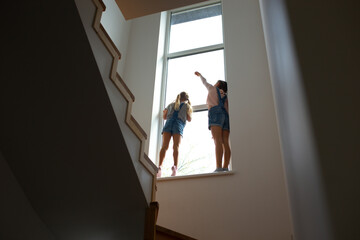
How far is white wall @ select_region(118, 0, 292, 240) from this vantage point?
417 cm

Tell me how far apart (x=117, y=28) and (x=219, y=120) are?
9.12 ft

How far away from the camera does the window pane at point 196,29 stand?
636cm

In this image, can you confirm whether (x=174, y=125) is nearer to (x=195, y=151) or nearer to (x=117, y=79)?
(x=195, y=151)

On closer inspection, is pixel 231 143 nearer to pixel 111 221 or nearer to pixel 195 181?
pixel 195 181

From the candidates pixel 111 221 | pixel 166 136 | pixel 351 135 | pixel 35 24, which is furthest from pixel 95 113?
pixel 166 136

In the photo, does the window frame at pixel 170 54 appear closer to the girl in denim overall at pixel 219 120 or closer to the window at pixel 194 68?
the window at pixel 194 68

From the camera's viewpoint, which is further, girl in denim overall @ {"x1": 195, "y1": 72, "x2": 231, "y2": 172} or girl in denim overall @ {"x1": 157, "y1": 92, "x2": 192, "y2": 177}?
girl in denim overall @ {"x1": 157, "y1": 92, "x2": 192, "y2": 177}

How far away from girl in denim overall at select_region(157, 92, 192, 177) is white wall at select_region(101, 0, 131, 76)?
135cm

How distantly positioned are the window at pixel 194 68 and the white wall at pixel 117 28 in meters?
0.81

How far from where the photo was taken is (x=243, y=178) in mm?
4500

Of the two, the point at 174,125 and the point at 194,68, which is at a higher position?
the point at 194,68

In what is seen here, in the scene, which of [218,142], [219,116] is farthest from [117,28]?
[218,142]

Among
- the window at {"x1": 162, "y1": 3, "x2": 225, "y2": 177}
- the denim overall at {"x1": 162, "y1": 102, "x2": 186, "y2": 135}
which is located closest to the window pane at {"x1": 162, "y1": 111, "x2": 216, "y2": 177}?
the window at {"x1": 162, "y1": 3, "x2": 225, "y2": 177}

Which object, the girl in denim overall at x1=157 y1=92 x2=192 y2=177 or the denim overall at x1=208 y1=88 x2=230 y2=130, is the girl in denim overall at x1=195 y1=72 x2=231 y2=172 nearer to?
the denim overall at x1=208 y1=88 x2=230 y2=130
